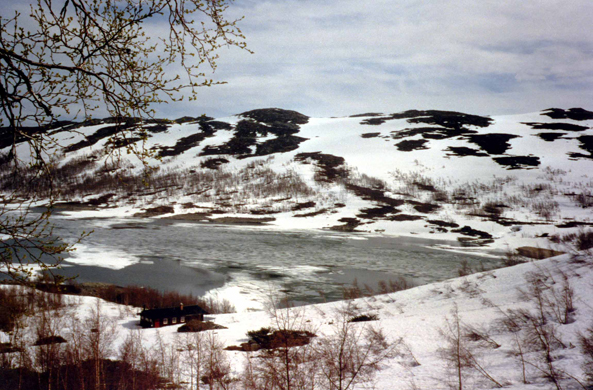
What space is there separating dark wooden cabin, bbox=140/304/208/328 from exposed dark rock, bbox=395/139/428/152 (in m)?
74.2

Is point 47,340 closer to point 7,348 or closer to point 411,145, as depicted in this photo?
point 7,348

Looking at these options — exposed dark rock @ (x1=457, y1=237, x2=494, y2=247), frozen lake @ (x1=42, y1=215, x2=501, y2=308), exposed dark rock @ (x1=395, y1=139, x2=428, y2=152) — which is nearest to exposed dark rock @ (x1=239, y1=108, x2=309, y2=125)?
exposed dark rock @ (x1=395, y1=139, x2=428, y2=152)

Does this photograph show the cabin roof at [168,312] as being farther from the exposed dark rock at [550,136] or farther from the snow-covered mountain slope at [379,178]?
the exposed dark rock at [550,136]

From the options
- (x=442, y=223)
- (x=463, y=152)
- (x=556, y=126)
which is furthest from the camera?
(x=556, y=126)

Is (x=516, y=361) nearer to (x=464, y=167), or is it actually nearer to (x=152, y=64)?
(x=152, y=64)

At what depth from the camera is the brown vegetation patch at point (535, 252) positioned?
28.2 meters

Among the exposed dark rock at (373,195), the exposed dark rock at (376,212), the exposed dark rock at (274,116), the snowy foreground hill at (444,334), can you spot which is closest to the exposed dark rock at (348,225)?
the exposed dark rock at (376,212)

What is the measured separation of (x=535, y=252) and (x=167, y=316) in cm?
2957

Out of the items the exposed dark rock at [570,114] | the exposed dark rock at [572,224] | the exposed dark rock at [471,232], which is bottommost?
the exposed dark rock at [471,232]

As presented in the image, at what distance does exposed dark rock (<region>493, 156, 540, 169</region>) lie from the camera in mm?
65375

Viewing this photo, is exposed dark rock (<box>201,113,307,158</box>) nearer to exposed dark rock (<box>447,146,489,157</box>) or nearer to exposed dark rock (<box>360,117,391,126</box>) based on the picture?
exposed dark rock (<box>360,117,391,126</box>)

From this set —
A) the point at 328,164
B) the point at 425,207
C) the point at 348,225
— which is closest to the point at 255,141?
the point at 328,164

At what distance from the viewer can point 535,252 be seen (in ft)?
97.4

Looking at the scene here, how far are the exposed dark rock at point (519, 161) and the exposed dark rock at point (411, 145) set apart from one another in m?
16.8
